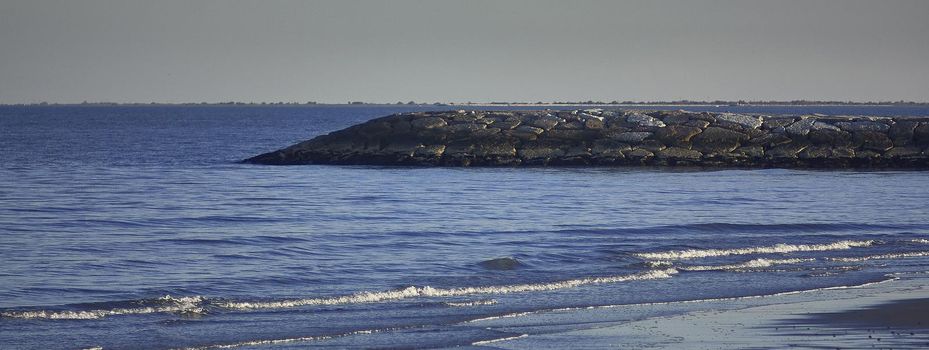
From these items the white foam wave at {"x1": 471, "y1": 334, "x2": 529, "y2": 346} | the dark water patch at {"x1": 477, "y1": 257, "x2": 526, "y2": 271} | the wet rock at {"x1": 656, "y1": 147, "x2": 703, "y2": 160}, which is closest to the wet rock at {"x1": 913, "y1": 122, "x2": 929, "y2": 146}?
the wet rock at {"x1": 656, "y1": 147, "x2": 703, "y2": 160}

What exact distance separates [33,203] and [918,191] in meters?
18.2

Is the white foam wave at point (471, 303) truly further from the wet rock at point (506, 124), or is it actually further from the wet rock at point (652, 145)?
the wet rock at point (506, 124)

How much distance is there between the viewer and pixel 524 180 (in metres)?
30.5

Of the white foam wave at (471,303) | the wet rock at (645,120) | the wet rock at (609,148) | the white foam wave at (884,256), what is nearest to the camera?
the white foam wave at (471,303)

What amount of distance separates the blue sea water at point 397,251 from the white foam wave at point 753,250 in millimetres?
46

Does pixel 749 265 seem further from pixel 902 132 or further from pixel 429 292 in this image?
pixel 902 132

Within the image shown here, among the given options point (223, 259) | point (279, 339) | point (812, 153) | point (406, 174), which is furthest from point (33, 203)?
point (812, 153)

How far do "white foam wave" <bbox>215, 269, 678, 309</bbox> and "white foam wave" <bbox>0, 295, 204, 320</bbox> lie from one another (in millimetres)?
305

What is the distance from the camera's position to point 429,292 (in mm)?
13398

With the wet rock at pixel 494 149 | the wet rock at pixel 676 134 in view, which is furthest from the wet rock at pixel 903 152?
the wet rock at pixel 494 149

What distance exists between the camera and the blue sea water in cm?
1171

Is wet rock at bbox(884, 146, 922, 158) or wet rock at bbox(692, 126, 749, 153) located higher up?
wet rock at bbox(692, 126, 749, 153)

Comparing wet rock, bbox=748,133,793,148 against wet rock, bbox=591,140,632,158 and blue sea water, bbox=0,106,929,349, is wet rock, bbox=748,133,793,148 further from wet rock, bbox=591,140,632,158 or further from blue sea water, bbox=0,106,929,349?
blue sea water, bbox=0,106,929,349

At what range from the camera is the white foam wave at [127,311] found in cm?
1171
